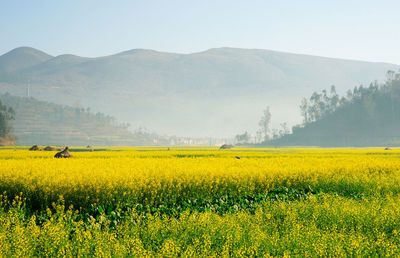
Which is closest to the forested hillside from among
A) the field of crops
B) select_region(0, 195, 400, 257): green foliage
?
the field of crops

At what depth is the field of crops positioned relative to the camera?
9414 mm

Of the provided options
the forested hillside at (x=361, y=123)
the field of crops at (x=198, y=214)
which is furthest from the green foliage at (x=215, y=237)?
the forested hillside at (x=361, y=123)

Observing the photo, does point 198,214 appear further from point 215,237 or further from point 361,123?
point 361,123

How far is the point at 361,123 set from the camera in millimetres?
158625

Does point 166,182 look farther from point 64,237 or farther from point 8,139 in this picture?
point 8,139

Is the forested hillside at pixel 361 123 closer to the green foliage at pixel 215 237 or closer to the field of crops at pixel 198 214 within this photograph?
the field of crops at pixel 198 214

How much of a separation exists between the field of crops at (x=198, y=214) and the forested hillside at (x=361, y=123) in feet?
437

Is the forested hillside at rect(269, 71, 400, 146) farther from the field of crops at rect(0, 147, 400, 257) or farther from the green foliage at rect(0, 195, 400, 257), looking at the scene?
the green foliage at rect(0, 195, 400, 257)

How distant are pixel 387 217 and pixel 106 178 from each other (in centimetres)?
1073

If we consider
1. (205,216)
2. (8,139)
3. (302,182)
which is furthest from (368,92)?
(205,216)

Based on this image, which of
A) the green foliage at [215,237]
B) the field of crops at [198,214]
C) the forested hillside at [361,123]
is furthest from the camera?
the forested hillside at [361,123]

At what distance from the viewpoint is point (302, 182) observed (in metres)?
21.0

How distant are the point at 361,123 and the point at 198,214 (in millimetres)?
159892

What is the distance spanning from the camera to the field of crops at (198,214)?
9414 millimetres
